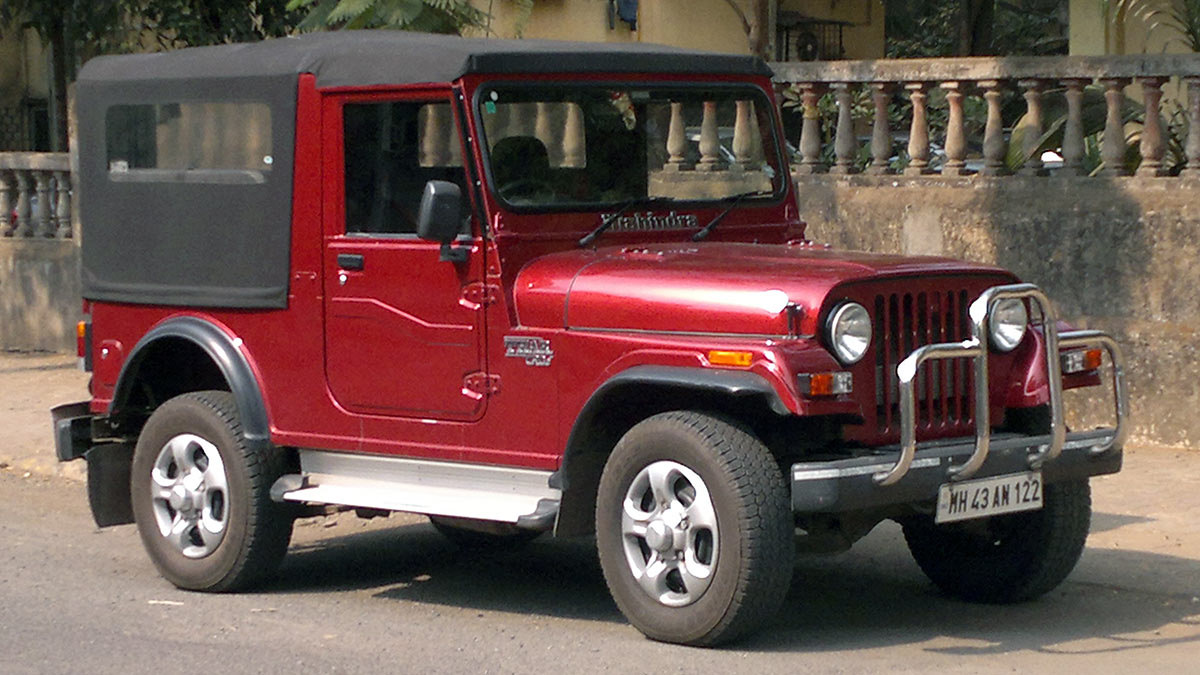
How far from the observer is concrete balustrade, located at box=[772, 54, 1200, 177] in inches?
420

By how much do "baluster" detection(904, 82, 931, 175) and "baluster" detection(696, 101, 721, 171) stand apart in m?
3.16

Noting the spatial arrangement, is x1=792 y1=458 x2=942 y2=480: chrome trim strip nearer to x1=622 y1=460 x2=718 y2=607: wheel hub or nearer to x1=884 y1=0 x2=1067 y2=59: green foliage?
x1=622 y1=460 x2=718 y2=607: wheel hub

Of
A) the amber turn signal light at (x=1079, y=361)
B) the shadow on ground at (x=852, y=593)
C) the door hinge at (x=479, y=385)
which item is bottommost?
the shadow on ground at (x=852, y=593)

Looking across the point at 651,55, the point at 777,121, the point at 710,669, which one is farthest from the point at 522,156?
the point at 710,669

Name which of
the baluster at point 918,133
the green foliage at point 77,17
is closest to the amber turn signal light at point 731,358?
the baluster at point 918,133

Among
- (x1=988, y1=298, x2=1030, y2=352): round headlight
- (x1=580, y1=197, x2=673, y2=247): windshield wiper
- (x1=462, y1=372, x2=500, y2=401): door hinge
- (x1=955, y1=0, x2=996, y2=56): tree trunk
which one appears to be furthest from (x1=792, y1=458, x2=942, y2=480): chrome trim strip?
(x1=955, y1=0, x2=996, y2=56): tree trunk

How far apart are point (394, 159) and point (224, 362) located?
1.11 metres

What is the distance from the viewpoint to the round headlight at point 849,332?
21.2ft

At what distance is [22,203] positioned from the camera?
16453 mm

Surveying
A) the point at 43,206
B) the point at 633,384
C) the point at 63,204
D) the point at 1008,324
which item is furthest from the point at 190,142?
the point at 43,206

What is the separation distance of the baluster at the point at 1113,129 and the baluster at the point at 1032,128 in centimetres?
36

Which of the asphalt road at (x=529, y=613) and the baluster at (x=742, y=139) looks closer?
the asphalt road at (x=529, y=613)

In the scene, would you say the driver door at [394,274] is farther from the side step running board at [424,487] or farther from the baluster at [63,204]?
the baluster at [63,204]

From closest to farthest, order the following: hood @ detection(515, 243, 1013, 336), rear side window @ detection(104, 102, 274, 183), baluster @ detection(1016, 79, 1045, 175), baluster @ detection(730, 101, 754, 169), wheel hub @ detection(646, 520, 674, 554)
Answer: hood @ detection(515, 243, 1013, 336), wheel hub @ detection(646, 520, 674, 554), rear side window @ detection(104, 102, 274, 183), baluster @ detection(730, 101, 754, 169), baluster @ detection(1016, 79, 1045, 175)
